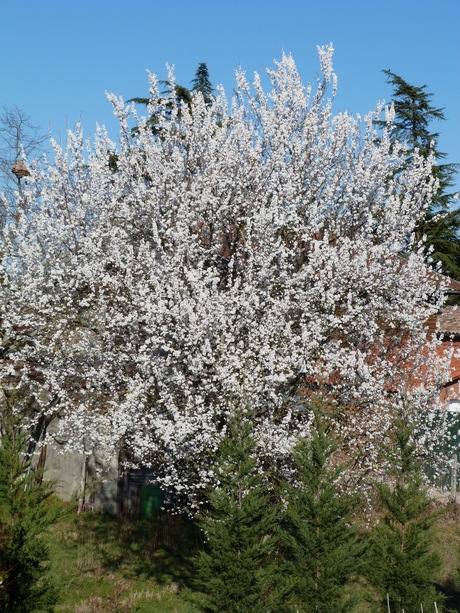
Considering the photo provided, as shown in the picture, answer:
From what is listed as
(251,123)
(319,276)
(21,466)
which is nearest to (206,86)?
(251,123)

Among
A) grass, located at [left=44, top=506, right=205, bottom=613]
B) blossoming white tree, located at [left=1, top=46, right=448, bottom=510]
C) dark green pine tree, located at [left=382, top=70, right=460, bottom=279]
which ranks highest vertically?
dark green pine tree, located at [left=382, top=70, right=460, bottom=279]

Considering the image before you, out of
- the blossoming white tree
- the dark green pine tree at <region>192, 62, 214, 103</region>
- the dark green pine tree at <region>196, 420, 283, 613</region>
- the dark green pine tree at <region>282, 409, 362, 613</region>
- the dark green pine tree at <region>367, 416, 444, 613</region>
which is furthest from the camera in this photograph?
the dark green pine tree at <region>192, 62, 214, 103</region>

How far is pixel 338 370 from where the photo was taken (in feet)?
33.0

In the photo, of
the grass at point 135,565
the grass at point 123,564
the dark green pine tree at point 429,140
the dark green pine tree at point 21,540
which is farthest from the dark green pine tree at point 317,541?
the dark green pine tree at point 429,140

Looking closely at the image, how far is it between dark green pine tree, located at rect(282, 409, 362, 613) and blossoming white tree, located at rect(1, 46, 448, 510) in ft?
3.90

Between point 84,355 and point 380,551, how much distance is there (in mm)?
5358

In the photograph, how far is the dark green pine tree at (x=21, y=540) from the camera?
271 inches

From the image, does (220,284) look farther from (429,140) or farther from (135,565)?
(429,140)

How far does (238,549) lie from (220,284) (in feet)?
15.0

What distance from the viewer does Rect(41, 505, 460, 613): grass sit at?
9.01m

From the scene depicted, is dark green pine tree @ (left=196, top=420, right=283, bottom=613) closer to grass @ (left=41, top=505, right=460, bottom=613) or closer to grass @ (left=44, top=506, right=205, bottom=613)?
grass @ (left=41, top=505, right=460, bottom=613)

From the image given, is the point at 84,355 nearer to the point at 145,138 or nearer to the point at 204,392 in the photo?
the point at 204,392

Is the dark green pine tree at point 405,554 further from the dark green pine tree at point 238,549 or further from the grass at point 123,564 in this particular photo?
the grass at point 123,564

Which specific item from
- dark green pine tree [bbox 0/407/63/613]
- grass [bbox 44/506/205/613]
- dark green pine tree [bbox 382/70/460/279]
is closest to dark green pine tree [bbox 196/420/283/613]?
grass [bbox 44/506/205/613]
